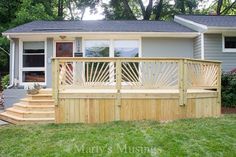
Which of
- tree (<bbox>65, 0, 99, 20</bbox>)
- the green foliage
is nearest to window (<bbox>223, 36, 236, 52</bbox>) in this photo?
the green foliage

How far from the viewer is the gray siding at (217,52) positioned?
464 inches

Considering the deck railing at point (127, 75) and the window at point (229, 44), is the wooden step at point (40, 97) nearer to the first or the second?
the deck railing at point (127, 75)

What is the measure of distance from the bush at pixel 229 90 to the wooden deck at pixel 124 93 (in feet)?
10.1

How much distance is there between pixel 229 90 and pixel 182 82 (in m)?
3.93

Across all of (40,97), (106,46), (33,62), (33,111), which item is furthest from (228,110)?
(33,62)

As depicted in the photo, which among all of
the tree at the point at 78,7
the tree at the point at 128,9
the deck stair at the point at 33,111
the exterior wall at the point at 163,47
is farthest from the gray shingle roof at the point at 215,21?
the tree at the point at 78,7

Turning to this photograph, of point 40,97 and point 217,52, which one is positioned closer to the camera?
point 40,97

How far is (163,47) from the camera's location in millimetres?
12211

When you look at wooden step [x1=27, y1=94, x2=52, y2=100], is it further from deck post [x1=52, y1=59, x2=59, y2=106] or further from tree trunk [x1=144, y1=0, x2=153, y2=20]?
tree trunk [x1=144, y1=0, x2=153, y2=20]

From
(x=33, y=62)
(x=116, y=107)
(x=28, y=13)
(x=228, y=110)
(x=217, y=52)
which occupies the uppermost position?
(x=28, y=13)

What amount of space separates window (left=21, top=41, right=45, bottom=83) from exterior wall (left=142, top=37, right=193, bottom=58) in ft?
12.8

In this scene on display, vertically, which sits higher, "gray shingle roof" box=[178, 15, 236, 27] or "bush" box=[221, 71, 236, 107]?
"gray shingle roof" box=[178, 15, 236, 27]

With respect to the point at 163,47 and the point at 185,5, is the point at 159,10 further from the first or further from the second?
the point at 163,47

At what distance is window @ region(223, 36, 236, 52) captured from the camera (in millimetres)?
12000
